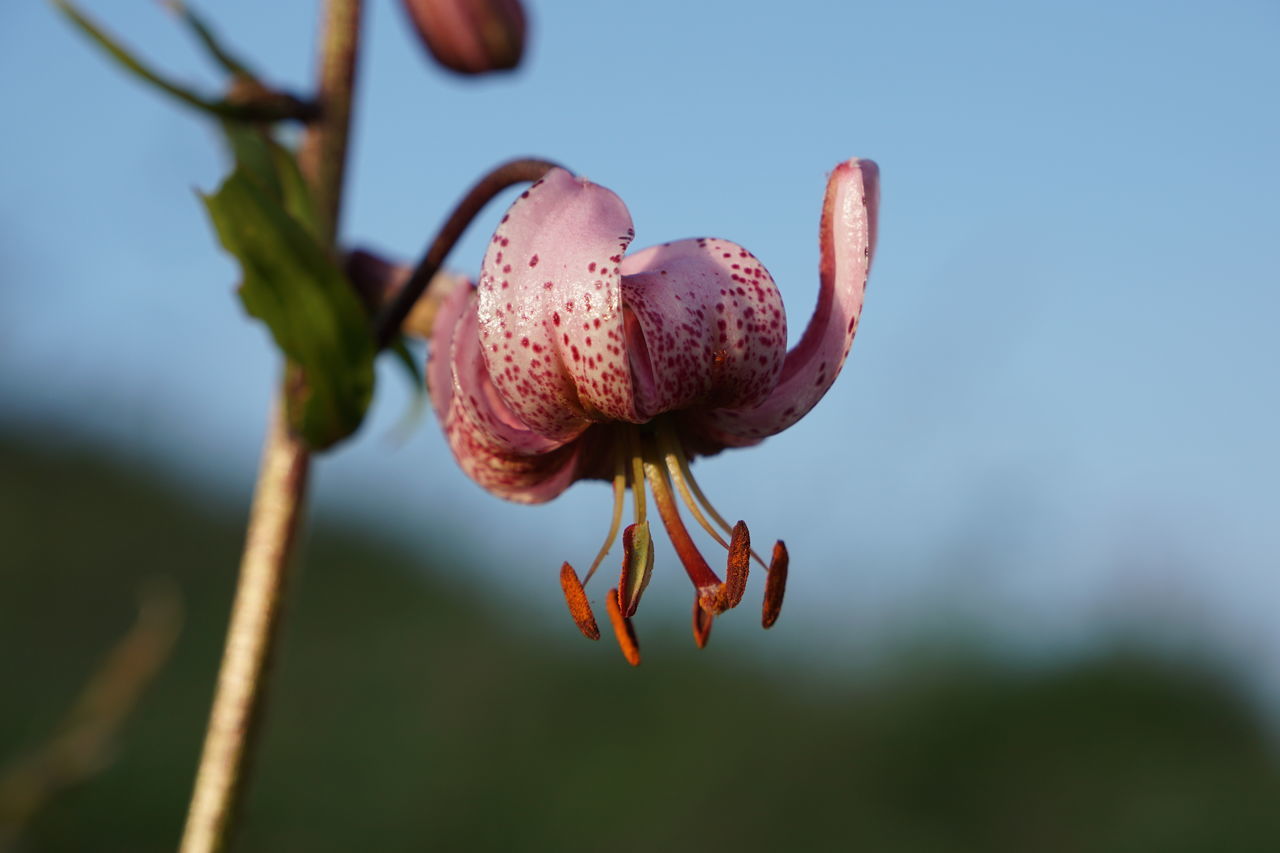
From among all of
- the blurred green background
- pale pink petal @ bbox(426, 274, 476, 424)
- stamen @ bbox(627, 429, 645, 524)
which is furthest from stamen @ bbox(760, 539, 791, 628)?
the blurred green background

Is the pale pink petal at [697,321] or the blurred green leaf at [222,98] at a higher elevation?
the blurred green leaf at [222,98]

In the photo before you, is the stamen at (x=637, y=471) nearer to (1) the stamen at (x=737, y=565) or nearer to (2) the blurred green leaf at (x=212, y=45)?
(1) the stamen at (x=737, y=565)

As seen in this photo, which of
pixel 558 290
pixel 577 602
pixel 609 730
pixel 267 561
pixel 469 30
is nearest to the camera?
pixel 558 290

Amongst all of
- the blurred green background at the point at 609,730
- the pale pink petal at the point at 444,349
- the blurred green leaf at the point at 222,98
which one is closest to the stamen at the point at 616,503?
the pale pink petal at the point at 444,349

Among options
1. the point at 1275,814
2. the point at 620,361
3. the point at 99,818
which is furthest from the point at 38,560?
the point at 1275,814

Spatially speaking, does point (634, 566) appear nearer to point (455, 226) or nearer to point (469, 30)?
point (455, 226)

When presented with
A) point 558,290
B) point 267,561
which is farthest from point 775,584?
point 267,561

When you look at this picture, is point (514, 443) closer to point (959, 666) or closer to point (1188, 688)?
point (959, 666)

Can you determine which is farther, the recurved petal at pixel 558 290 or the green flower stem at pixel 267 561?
the green flower stem at pixel 267 561
